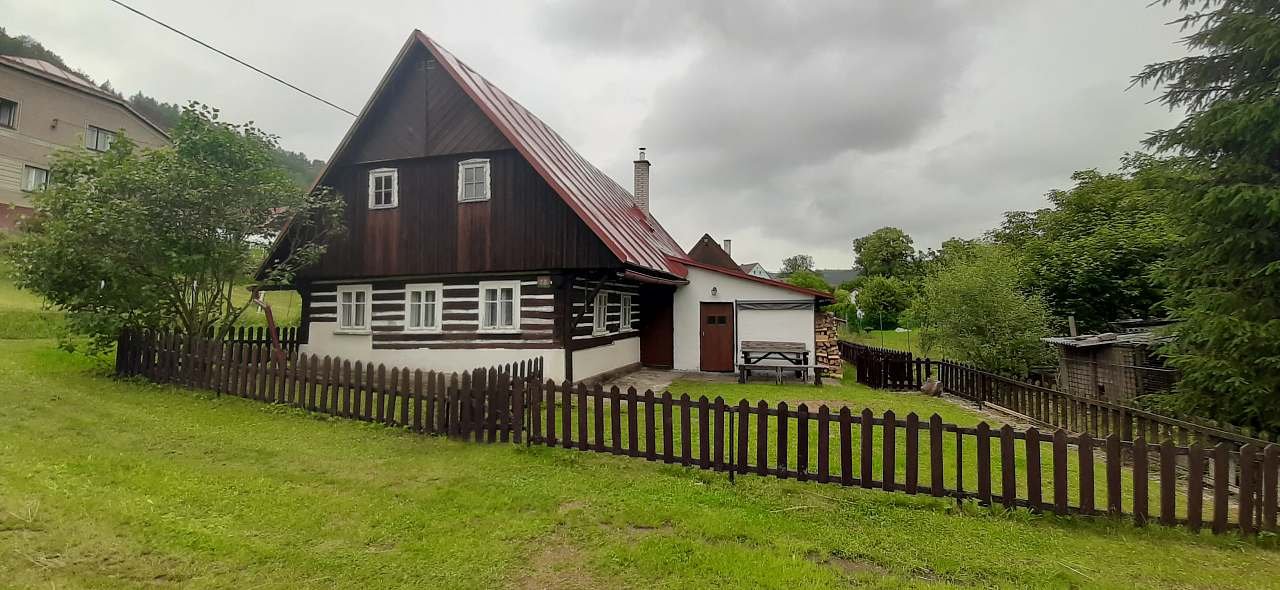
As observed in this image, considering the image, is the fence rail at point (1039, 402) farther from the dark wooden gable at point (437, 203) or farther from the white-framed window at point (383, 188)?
the white-framed window at point (383, 188)

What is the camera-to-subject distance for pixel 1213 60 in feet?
26.6

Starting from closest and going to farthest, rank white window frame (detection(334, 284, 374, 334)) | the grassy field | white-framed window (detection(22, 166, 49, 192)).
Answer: white window frame (detection(334, 284, 374, 334)) → the grassy field → white-framed window (detection(22, 166, 49, 192))

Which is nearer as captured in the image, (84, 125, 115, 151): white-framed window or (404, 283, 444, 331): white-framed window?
(404, 283, 444, 331): white-framed window

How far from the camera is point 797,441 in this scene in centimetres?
689

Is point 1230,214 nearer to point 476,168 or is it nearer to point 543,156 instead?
point 543,156

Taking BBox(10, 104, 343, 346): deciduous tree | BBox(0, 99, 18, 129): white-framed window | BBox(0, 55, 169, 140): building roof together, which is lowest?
BBox(10, 104, 343, 346): deciduous tree

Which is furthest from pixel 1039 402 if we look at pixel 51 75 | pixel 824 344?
pixel 51 75

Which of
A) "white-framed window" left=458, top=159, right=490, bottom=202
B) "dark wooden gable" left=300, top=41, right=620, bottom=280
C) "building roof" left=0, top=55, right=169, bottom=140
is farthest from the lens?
"building roof" left=0, top=55, right=169, bottom=140

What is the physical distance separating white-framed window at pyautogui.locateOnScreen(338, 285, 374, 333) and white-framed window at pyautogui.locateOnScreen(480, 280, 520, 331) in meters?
3.48

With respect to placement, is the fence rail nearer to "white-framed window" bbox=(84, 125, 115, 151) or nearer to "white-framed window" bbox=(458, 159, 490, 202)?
"white-framed window" bbox=(458, 159, 490, 202)

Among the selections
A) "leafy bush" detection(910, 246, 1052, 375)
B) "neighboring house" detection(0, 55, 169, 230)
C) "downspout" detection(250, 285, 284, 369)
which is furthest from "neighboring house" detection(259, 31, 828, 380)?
"neighboring house" detection(0, 55, 169, 230)

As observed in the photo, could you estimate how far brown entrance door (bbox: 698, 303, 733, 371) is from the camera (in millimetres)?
17078

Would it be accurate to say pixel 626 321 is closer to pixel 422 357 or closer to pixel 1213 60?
pixel 422 357

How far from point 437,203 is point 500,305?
2921 mm
